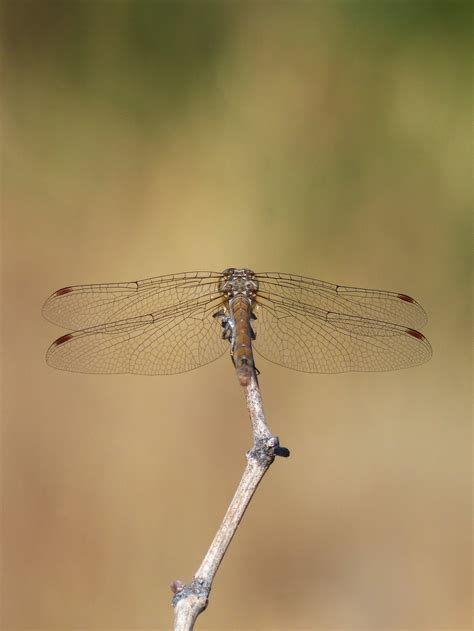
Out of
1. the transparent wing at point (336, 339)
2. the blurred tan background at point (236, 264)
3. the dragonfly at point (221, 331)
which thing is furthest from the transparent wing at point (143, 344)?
the blurred tan background at point (236, 264)

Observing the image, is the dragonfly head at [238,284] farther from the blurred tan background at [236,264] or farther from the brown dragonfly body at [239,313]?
the blurred tan background at [236,264]

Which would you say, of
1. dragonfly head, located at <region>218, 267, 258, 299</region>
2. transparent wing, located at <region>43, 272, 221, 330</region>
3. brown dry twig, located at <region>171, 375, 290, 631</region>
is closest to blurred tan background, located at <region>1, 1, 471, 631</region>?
A: transparent wing, located at <region>43, 272, 221, 330</region>

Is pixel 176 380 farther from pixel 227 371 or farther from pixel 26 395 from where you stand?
pixel 26 395

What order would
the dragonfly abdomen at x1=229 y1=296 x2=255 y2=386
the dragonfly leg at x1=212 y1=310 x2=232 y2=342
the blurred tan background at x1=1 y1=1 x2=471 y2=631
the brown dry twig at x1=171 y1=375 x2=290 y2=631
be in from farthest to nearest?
the blurred tan background at x1=1 y1=1 x2=471 y2=631 < the dragonfly leg at x1=212 y1=310 x2=232 y2=342 < the dragonfly abdomen at x1=229 y1=296 x2=255 y2=386 < the brown dry twig at x1=171 y1=375 x2=290 y2=631

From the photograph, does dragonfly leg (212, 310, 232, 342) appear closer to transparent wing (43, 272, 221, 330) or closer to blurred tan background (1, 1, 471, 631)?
transparent wing (43, 272, 221, 330)

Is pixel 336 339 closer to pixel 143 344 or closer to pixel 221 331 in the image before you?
pixel 221 331

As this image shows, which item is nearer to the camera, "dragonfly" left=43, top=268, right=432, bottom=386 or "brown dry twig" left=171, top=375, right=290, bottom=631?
"brown dry twig" left=171, top=375, right=290, bottom=631

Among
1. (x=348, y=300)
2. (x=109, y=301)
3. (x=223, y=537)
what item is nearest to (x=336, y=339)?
(x=348, y=300)
